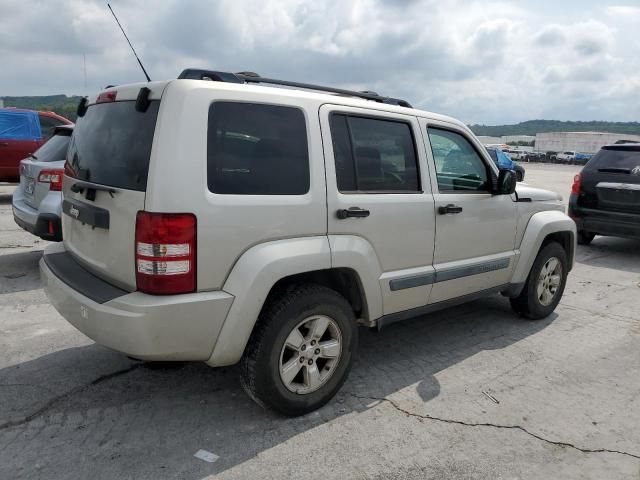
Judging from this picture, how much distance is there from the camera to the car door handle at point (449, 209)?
3.68 m

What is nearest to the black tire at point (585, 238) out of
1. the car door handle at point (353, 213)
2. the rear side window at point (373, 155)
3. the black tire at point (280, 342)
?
the rear side window at point (373, 155)

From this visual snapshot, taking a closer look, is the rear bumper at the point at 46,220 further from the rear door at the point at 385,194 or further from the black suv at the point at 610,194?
the black suv at the point at 610,194

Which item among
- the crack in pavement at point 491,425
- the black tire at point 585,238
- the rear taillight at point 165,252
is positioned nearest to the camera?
the rear taillight at point 165,252

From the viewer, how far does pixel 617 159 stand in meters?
7.99

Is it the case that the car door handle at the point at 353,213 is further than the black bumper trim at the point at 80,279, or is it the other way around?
the car door handle at the point at 353,213

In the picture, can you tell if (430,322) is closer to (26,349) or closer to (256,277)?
(256,277)

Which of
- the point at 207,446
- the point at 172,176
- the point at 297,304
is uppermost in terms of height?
the point at 172,176

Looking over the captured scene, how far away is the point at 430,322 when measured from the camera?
484cm

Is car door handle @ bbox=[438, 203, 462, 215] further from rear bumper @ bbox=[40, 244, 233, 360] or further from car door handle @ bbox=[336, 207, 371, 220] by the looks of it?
rear bumper @ bbox=[40, 244, 233, 360]

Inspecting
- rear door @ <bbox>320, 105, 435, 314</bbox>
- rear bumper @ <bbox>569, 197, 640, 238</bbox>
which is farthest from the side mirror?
rear bumper @ <bbox>569, 197, 640, 238</bbox>

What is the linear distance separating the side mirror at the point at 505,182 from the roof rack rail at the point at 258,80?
0.95 metres

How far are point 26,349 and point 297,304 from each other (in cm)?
240

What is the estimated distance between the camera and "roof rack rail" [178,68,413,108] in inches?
115

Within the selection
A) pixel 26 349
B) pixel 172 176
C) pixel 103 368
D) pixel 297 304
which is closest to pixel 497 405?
pixel 297 304
